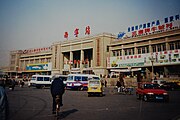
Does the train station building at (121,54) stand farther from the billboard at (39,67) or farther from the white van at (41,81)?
the white van at (41,81)

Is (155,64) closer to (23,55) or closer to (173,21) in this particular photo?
(173,21)

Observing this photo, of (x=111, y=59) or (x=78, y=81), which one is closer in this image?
(x=78, y=81)

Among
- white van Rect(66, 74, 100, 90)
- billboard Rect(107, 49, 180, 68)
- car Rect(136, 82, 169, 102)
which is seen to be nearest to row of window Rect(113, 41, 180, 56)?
billboard Rect(107, 49, 180, 68)

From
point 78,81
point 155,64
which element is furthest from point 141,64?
point 78,81

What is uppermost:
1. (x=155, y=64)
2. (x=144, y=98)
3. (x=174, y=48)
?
(x=174, y=48)

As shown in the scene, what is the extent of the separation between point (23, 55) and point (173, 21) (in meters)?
69.7

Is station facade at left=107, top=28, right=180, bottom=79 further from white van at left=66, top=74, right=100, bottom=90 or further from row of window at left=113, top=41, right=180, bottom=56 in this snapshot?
white van at left=66, top=74, right=100, bottom=90

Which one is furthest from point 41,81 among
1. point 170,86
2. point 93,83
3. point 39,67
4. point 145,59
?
point 39,67

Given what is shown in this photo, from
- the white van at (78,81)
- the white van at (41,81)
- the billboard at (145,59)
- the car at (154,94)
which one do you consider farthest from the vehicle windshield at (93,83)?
the billboard at (145,59)

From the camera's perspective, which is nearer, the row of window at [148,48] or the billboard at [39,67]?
the row of window at [148,48]

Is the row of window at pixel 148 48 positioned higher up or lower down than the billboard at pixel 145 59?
higher up

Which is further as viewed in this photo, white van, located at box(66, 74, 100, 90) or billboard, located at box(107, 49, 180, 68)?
billboard, located at box(107, 49, 180, 68)

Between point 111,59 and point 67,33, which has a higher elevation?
point 67,33

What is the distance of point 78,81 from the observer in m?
28.2
